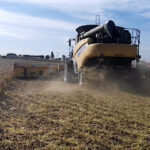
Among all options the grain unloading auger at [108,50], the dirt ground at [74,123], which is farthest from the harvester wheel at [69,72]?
the dirt ground at [74,123]

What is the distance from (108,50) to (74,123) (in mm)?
5625

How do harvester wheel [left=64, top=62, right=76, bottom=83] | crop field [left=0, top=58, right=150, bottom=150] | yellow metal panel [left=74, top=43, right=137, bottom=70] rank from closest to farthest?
crop field [left=0, top=58, right=150, bottom=150] → yellow metal panel [left=74, top=43, right=137, bottom=70] → harvester wheel [left=64, top=62, right=76, bottom=83]

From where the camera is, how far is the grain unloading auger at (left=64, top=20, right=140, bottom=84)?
11.1 meters

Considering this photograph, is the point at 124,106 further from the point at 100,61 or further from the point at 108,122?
the point at 100,61

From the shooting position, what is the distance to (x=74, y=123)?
6004 mm

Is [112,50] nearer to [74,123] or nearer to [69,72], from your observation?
[69,72]

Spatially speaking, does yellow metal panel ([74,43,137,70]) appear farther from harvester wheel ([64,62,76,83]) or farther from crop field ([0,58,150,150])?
harvester wheel ([64,62,76,83])

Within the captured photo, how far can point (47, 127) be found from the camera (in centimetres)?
571

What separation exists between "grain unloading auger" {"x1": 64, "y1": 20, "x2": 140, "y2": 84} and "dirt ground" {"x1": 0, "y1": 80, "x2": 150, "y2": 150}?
8.36ft

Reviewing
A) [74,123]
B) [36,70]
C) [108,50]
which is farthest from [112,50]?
[36,70]

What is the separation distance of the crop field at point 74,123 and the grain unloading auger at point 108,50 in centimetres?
248

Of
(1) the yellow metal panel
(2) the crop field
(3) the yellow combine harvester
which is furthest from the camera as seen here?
(3) the yellow combine harvester

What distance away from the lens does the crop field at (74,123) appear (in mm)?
4812

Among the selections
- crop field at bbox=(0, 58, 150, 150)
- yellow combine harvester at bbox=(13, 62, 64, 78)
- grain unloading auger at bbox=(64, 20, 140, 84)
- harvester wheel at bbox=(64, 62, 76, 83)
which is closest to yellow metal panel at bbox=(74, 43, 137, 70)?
grain unloading auger at bbox=(64, 20, 140, 84)
